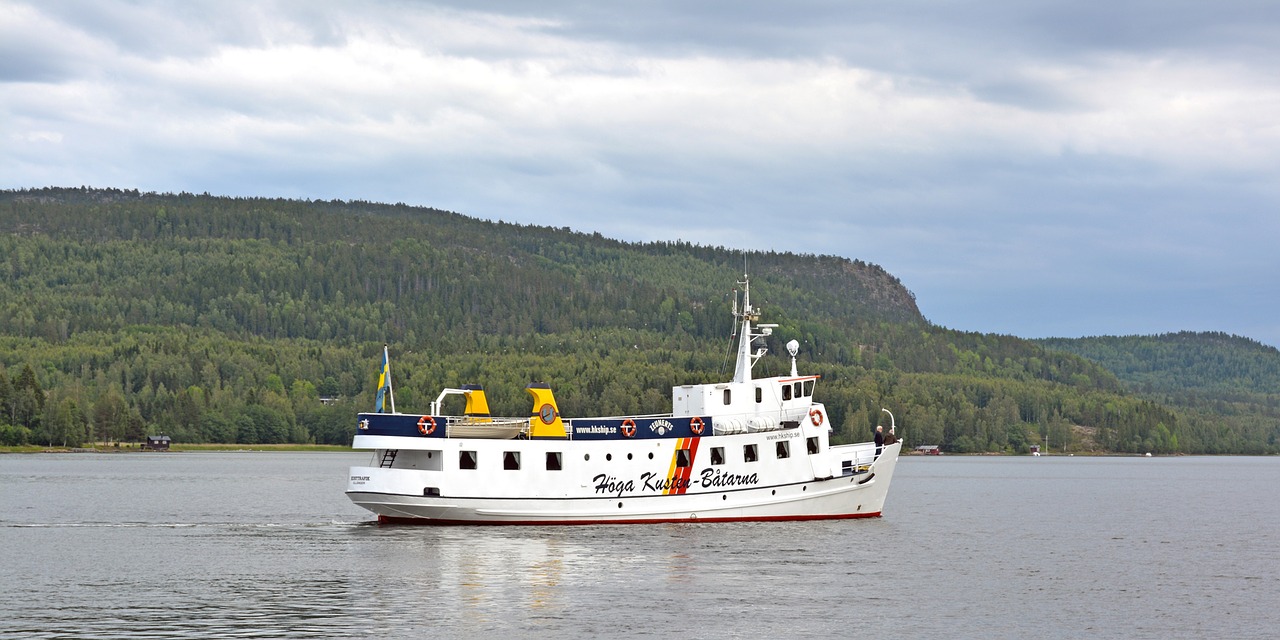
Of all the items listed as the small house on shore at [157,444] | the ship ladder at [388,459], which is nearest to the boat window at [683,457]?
the ship ladder at [388,459]

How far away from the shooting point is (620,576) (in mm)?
47406

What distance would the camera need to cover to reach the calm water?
39219 mm

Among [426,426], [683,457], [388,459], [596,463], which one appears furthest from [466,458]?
[683,457]

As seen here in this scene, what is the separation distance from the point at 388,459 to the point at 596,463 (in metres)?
8.69

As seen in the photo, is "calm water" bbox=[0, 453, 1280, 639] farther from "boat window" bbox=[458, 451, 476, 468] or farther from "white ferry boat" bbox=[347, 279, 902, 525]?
"boat window" bbox=[458, 451, 476, 468]

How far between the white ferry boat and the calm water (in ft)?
3.68

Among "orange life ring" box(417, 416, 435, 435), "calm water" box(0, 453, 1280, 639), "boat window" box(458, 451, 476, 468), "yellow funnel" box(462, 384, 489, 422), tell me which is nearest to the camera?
"calm water" box(0, 453, 1280, 639)

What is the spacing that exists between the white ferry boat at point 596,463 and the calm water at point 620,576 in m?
1.12

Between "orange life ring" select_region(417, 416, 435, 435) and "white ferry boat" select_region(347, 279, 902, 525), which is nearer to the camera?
"orange life ring" select_region(417, 416, 435, 435)

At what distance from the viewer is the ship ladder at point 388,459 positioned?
2335 inches

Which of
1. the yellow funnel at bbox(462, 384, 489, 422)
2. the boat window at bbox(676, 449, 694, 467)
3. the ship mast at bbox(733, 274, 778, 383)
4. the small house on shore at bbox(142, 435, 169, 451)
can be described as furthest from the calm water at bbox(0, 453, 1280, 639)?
the small house on shore at bbox(142, 435, 169, 451)

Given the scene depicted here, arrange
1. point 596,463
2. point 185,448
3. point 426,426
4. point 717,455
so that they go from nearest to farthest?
point 426,426, point 596,463, point 717,455, point 185,448

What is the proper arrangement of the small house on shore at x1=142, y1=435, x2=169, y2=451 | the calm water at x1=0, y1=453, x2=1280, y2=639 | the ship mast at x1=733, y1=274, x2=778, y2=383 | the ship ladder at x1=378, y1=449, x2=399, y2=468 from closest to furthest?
the calm water at x1=0, y1=453, x2=1280, y2=639 → the ship ladder at x1=378, y1=449, x2=399, y2=468 → the ship mast at x1=733, y1=274, x2=778, y2=383 → the small house on shore at x1=142, y1=435, x2=169, y2=451

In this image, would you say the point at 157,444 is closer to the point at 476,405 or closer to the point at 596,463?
the point at 476,405
